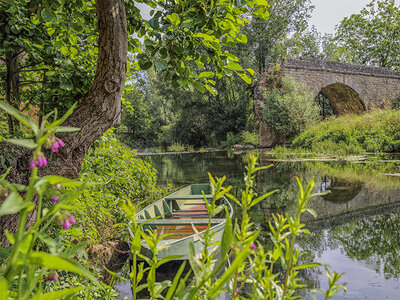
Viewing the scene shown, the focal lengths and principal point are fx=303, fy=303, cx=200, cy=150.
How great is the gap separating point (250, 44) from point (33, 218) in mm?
20977

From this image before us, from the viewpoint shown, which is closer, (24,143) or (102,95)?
(24,143)

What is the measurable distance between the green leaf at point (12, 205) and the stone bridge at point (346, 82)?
1557 cm

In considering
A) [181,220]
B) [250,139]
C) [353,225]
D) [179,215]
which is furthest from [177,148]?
[181,220]

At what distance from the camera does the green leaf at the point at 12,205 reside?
1.23 feet

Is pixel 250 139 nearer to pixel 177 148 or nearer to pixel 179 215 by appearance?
pixel 177 148

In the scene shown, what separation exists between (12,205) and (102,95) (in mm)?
1439

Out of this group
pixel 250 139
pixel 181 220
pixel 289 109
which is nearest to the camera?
pixel 181 220

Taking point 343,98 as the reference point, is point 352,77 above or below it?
above

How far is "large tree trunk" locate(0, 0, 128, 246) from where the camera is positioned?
1626mm

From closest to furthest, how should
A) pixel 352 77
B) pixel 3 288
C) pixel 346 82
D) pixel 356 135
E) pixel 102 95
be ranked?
pixel 3 288
pixel 102 95
pixel 356 135
pixel 346 82
pixel 352 77

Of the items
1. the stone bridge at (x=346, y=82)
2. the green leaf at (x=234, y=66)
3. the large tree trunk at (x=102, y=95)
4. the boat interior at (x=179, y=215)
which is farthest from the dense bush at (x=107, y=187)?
the stone bridge at (x=346, y=82)

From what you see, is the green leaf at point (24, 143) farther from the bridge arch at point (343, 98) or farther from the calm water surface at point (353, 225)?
the bridge arch at point (343, 98)

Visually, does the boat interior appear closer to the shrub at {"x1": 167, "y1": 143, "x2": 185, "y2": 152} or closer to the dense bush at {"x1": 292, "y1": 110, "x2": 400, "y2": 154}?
the dense bush at {"x1": 292, "y1": 110, "x2": 400, "y2": 154}

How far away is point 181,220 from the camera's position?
3109 millimetres
